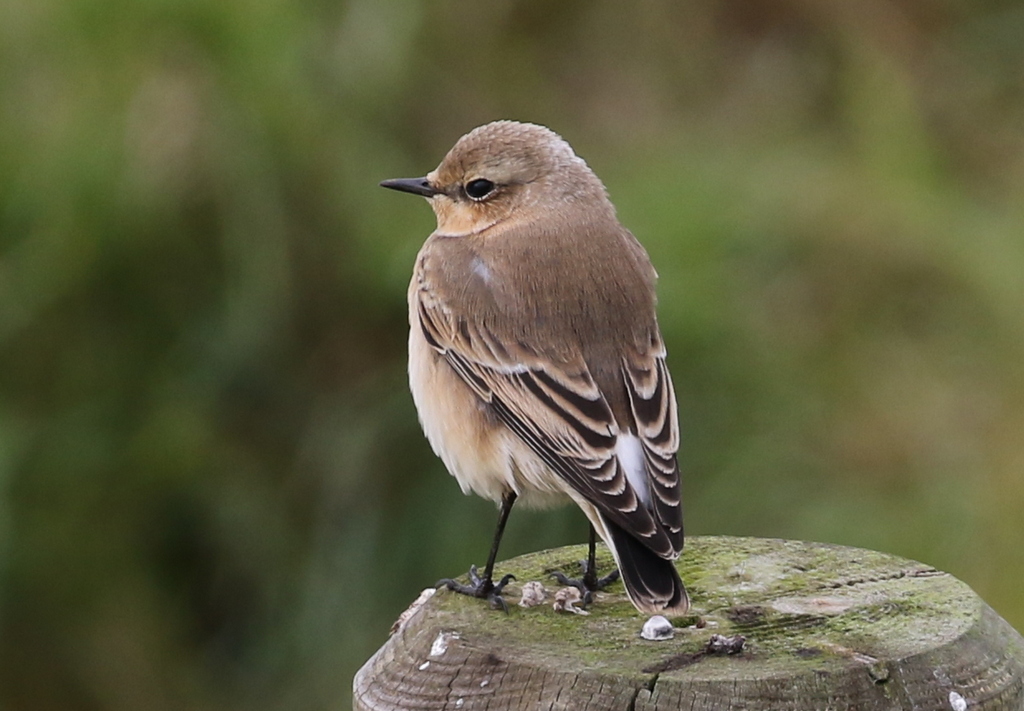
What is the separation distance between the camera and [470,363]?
4324mm

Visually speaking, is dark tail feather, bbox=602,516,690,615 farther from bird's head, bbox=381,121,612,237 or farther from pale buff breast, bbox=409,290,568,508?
bird's head, bbox=381,121,612,237

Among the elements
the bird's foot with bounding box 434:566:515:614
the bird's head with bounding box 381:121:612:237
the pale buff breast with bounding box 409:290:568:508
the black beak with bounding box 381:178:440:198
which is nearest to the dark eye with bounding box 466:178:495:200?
the bird's head with bounding box 381:121:612:237

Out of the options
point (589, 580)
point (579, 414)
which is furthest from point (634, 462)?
point (589, 580)

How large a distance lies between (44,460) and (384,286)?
1.60 meters

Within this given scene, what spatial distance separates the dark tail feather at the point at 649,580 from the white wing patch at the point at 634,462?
17cm

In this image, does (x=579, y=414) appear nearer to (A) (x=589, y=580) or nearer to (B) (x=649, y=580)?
(A) (x=589, y=580)

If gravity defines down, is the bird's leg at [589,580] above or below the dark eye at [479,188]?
below

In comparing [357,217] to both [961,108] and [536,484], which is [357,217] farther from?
[961,108]

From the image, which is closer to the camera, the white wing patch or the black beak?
the white wing patch

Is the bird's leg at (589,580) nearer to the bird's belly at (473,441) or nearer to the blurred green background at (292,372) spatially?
the bird's belly at (473,441)

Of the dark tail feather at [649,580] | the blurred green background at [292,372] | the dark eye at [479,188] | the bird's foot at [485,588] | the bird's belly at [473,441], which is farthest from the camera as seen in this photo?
the blurred green background at [292,372]

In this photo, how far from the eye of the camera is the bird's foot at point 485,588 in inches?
135

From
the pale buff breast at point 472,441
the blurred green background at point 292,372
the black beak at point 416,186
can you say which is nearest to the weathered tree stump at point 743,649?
the pale buff breast at point 472,441

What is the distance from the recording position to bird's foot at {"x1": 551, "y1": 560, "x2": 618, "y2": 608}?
3557mm
